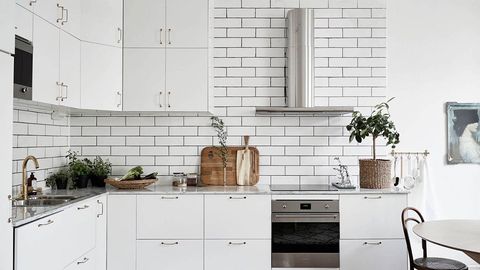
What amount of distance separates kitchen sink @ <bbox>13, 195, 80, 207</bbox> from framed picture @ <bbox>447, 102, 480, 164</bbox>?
11.6 ft

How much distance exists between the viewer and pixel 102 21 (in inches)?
147

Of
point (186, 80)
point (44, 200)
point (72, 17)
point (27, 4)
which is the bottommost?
point (44, 200)

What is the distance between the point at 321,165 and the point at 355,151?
1.19ft

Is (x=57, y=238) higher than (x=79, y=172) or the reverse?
the reverse

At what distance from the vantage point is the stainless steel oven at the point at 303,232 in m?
3.64

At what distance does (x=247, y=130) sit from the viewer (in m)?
4.24

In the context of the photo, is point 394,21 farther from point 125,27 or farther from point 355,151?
point 125,27

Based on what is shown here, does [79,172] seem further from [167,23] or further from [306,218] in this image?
[306,218]

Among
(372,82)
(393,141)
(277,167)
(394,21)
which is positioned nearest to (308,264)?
(277,167)

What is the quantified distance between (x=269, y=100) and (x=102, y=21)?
171cm

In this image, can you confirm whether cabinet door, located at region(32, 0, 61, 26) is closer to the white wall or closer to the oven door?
the oven door

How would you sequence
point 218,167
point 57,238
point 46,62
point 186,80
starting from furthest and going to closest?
point 218,167 < point 186,80 < point 46,62 < point 57,238

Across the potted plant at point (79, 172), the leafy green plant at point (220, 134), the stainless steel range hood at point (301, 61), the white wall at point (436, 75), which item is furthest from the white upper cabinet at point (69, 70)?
the white wall at point (436, 75)

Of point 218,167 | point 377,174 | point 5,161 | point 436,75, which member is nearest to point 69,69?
point 5,161
